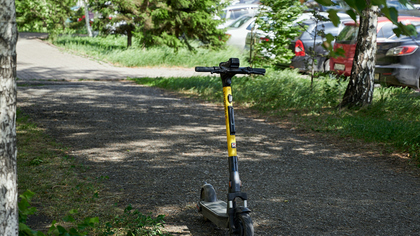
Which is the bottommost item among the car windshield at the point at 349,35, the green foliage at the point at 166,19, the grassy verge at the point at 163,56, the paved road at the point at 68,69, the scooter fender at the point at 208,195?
the scooter fender at the point at 208,195

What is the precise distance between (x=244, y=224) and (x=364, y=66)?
19.2 feet

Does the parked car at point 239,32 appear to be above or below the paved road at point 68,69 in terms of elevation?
above

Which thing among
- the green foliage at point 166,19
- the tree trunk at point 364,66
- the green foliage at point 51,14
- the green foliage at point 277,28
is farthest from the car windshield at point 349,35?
the green foliage at point 51,14

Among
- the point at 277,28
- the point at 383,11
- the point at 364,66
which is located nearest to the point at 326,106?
the point at 364,66

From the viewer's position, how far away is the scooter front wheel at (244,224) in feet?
9.21

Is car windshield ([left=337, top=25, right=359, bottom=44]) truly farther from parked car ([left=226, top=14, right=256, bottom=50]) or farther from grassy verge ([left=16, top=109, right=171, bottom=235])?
grassy verge ([left=16, top=109, right=171, bottom=235])

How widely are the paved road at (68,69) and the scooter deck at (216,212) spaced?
10.2m

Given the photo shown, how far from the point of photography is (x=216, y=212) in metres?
3.24

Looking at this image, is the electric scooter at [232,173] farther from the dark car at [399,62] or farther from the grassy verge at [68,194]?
the dark car at [399,62]

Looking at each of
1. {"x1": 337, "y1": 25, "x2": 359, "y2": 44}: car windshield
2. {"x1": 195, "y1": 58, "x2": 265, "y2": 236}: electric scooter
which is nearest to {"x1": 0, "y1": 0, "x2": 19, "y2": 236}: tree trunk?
{"x1": 195, "y1": 58, "x2": 265, "y2": 236}: electric scooter

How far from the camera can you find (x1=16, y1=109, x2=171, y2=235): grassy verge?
319cm

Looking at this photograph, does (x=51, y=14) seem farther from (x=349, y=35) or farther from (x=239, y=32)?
(x=349, y=35)

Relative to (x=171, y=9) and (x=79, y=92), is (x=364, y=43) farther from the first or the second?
(x=171, y=9)

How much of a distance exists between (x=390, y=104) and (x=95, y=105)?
5.82 m
